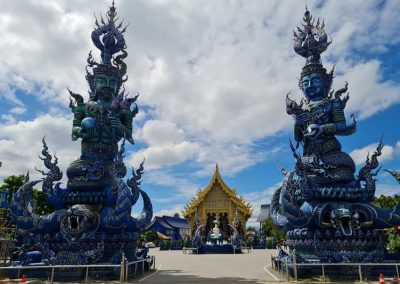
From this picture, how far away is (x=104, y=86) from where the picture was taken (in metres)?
16.2

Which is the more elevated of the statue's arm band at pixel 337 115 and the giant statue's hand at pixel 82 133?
the statue's arm band at pixel 337 115

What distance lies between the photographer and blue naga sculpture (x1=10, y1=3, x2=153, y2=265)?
13047 millimetres

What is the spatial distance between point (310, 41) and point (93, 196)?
40.5ft

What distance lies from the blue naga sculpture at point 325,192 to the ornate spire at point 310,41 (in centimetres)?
43

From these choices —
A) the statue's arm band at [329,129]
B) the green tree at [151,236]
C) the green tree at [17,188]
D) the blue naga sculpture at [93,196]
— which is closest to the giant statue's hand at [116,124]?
the blue naga sculpture at [93,196]

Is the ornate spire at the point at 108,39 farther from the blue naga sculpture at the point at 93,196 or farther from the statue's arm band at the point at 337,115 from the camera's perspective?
the statue's arm band at the point at 337,115

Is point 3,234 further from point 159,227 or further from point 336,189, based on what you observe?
point 159,227

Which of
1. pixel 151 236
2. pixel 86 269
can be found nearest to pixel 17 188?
pixel 86 269

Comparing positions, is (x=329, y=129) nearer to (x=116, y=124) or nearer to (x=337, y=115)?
(x=337, y=115)

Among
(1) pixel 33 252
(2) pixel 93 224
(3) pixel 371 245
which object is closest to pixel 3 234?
(1) pixel 33 252

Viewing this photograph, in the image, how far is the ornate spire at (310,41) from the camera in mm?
16547

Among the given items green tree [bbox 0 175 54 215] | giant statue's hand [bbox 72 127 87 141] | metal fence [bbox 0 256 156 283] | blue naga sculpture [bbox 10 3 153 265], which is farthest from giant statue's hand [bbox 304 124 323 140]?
green tree [bbox 0 175 54 215]

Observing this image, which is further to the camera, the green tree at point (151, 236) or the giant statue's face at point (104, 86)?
the green tree at point (151, 236)

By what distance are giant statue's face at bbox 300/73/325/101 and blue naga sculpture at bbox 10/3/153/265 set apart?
8.31 metres
